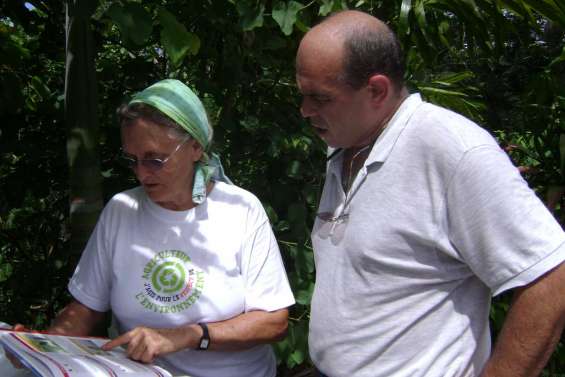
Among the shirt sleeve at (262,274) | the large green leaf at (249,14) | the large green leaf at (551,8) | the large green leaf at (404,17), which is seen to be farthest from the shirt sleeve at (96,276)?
the large green leaf at (551,8)

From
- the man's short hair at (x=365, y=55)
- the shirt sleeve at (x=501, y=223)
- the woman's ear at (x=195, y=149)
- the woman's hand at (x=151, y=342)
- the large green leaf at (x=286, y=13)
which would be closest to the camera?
the shirt sleeve at (x=501, y=223)

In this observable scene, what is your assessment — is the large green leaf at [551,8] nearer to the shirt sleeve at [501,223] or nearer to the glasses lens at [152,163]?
the shirt sleeve at [501,223]

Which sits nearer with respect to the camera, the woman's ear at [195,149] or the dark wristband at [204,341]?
the dark wristband at [204,341]

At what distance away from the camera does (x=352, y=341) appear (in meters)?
1.48

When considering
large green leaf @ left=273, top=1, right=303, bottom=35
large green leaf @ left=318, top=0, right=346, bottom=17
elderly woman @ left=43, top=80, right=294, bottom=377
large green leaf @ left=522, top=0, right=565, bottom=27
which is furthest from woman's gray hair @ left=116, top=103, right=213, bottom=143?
large green leaf @ left=522, top=0, right=565, bottom=27

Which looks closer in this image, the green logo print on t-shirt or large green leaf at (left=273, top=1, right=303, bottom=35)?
the green logo print on t-shirt

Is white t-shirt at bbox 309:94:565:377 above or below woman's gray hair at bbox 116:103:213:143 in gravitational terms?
below

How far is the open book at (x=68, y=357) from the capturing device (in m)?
1.33

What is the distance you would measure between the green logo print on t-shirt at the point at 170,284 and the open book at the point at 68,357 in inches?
6.2

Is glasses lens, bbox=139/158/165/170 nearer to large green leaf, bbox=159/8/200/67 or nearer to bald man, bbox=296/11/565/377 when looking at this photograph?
large green leaf, bbox=159/8/200/67

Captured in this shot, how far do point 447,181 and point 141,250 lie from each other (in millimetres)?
887

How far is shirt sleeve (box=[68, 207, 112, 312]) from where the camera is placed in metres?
1.87

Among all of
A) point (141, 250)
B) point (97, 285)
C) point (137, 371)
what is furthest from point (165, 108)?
point (137, 371)

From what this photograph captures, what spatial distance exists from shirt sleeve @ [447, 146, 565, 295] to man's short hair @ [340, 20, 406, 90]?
0.31 m
